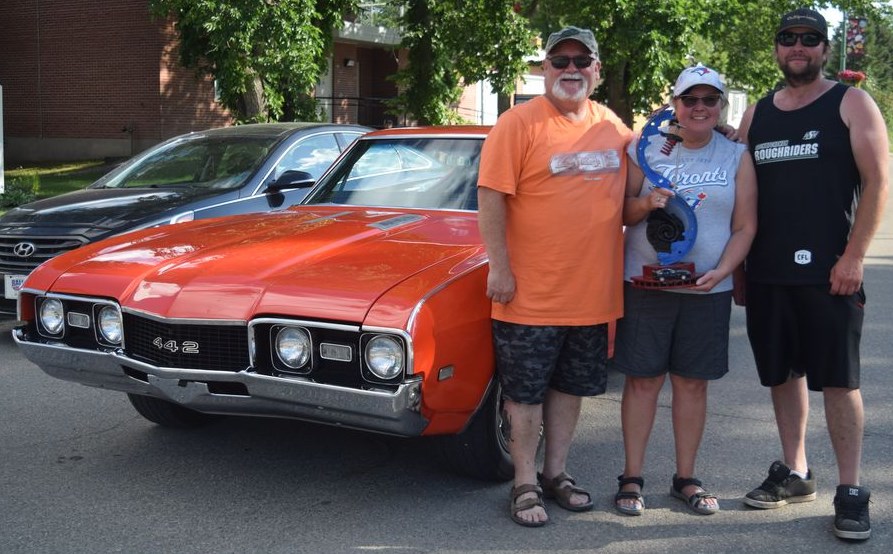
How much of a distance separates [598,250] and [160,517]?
2073 mm

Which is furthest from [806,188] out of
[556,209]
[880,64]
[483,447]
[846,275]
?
[880,64]

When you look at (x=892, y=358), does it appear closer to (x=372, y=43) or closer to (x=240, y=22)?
(x=240, y=22)

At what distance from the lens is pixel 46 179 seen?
1991cm

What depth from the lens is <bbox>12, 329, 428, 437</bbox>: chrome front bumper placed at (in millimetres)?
3596

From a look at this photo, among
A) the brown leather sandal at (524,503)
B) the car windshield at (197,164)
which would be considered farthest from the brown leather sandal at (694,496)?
the car windshield at (197,164)

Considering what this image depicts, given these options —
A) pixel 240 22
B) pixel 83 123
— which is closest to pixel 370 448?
pixel 240 22

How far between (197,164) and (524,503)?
4.98 metres

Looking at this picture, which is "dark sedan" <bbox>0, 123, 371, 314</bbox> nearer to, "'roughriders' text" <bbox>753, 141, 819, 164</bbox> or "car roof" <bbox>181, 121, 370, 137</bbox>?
"car roof" <bbox>181, 121, 370, 137</bbox>

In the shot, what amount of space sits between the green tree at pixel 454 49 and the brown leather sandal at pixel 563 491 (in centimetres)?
1711

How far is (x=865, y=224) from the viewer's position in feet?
12.1

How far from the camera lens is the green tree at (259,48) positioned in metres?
15.7

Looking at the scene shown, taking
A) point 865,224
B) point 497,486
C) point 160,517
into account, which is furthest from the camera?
point 497,486

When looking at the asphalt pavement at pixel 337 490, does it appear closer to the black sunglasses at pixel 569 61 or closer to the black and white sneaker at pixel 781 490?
the black and white sneaker at pixel 781 490

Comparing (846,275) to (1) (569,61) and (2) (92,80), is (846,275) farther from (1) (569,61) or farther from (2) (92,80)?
(2) (92,80)
